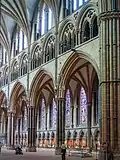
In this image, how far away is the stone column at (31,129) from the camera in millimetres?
43625

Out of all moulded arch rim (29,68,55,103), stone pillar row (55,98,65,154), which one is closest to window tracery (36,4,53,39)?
moulded arch rim (29,68,55,103)

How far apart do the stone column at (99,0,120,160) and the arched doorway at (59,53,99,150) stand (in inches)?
286

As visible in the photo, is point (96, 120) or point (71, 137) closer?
point (96, 120)

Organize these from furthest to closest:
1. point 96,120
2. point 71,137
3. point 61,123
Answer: point 71,137 → point 96,120 → point 61,123

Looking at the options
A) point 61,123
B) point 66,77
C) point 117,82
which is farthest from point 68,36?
point 117,82

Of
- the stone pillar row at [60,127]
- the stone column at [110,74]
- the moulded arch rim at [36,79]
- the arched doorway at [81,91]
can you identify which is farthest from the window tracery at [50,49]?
the stone column at [110,74]

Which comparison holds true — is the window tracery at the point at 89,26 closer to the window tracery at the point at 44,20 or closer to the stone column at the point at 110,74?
the stone column at the point at 110,74

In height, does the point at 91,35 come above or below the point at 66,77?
above

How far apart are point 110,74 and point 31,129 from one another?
65.1ft

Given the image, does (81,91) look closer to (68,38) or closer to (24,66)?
(24,66)

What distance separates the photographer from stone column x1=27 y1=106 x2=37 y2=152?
43.6 metres

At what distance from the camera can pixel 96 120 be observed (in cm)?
4225

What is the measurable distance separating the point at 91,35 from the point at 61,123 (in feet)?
32.7

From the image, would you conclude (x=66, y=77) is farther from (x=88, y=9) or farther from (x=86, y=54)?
(x=88, y=9)
